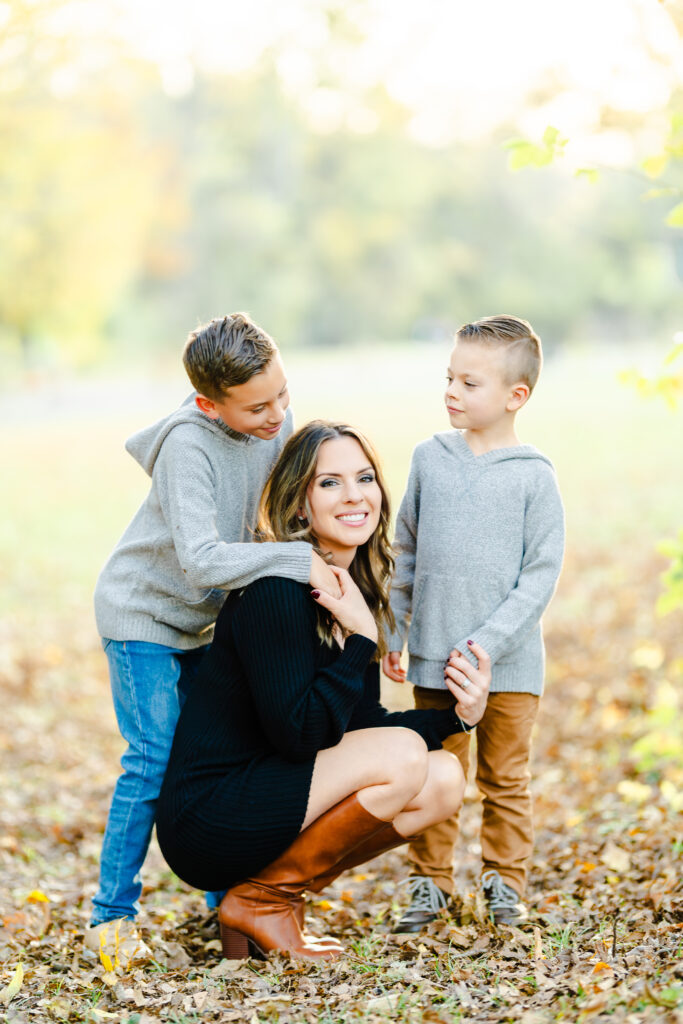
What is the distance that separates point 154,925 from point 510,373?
239 centimetres

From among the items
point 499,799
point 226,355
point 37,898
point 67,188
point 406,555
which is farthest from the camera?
point 67,188

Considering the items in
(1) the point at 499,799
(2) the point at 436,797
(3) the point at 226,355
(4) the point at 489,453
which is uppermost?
(3) the point at 226,355

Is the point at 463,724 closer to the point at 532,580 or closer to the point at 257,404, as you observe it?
the point at 532,580

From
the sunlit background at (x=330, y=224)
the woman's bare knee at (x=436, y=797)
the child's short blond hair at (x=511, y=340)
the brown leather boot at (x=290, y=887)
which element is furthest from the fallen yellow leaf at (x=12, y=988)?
the sunlit background at (x=330, y=224)

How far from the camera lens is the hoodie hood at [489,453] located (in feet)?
12.5

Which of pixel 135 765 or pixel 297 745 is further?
pixel 135 765

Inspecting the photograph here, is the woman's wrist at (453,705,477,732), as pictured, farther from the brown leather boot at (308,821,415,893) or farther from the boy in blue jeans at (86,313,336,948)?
the boy in blue jeans at (86,313,336,948)

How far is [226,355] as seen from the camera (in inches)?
136

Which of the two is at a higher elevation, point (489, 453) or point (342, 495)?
point (489, 453)

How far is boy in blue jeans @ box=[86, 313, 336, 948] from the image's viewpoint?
11.6 feet

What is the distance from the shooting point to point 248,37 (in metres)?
32.1

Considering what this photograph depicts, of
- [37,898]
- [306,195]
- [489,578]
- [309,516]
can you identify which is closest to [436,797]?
[489,578]

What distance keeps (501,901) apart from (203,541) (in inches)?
65.4

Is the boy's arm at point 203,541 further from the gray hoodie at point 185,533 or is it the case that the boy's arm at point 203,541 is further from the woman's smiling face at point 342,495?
the woman's smiling face at point 342,495
